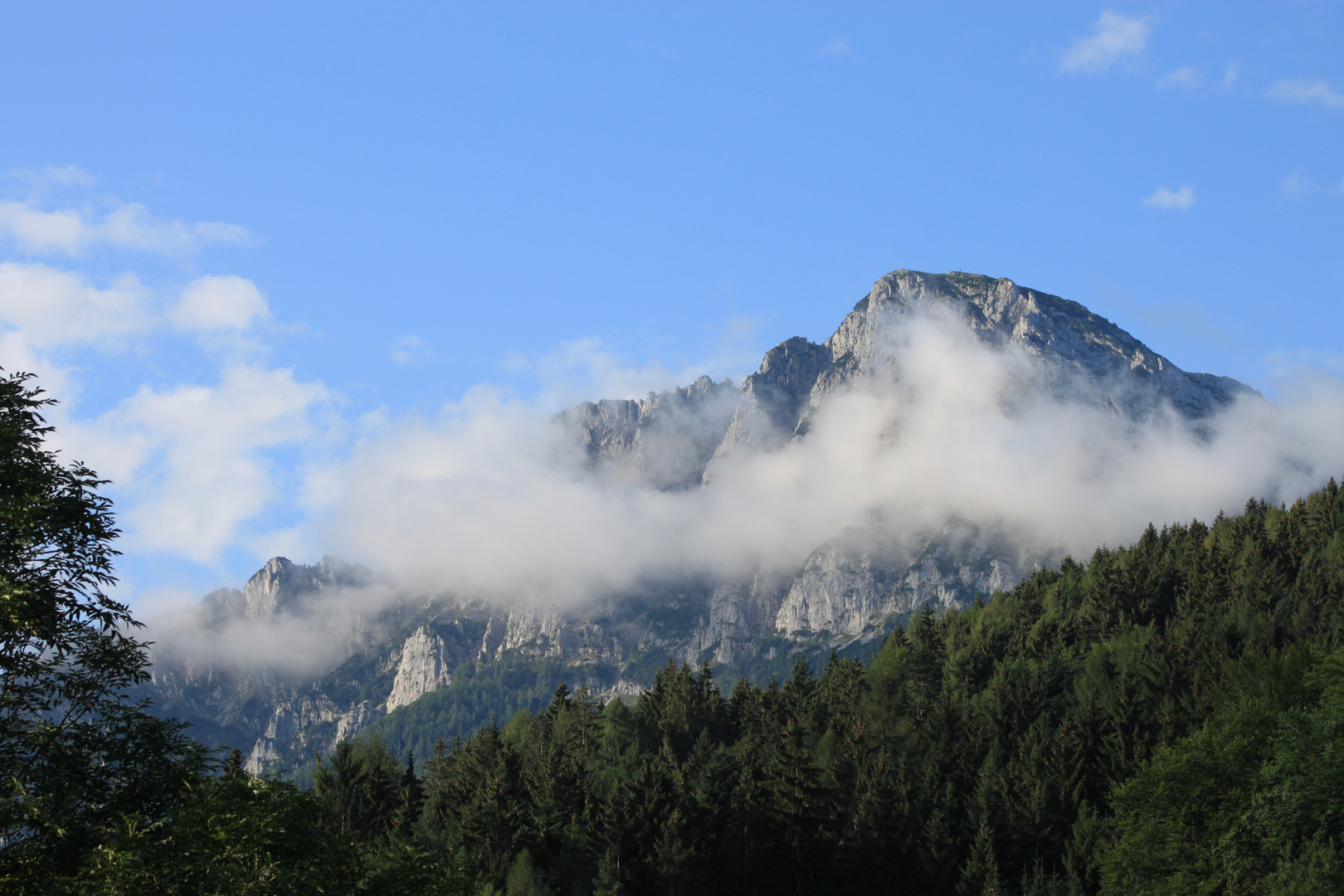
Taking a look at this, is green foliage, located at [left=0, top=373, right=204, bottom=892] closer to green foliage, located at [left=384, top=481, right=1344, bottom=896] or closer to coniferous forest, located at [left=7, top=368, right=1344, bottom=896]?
coniferous forest, located at [left=7, top=368, right=1344, bottom=896]

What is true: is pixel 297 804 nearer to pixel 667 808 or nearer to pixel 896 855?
pixel 667 808

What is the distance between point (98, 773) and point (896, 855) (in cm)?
7011

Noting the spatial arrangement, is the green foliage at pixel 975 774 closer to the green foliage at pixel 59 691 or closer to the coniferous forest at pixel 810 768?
the coniferous forest at pixel 810 768

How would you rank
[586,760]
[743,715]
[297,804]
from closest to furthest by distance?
[297,804]
[586,760]
[743,715]

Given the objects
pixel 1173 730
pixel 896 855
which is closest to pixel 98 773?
pixel 896 855

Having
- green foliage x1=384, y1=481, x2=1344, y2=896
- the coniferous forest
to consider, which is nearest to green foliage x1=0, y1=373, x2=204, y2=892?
the coniferous forest

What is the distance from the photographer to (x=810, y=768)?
8844 centimetres

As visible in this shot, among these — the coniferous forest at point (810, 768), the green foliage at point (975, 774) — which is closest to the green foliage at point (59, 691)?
the coniferous forest at point (810, 768)

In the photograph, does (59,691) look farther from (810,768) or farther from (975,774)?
(975,774)

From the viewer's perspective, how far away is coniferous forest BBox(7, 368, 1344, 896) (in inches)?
955

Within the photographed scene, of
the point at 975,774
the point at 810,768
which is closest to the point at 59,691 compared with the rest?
the point at 810,768

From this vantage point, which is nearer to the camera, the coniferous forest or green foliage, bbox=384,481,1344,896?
the coniferous forest

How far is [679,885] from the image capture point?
7594 centimetres

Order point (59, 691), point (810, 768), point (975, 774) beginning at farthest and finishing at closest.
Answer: point (975, 774) → point (810, 768) → point (59, 691)
